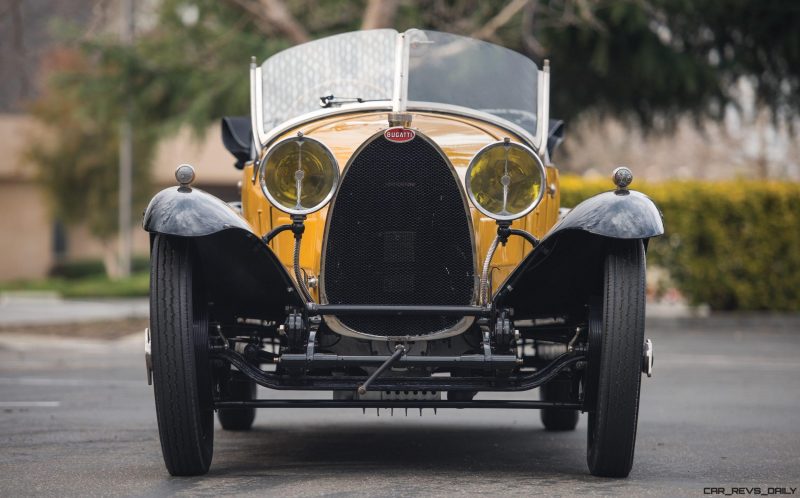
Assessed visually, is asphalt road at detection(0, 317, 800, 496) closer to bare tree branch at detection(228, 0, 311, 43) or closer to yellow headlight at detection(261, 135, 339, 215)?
yellow headlight at detection(261, 135, 339, 215)

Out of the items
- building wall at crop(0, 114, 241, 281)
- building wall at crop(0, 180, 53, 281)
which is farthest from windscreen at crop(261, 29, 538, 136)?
building wall at crop(0, 180, 53, 281)

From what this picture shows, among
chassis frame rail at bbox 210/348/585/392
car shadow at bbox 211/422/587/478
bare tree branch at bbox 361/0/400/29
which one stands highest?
bare tree branch at bbox 361/0/400/29

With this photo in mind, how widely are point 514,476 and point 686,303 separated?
14099 mm

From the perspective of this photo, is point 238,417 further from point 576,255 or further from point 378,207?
point 576,255

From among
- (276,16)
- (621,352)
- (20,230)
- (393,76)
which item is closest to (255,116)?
(393,76)

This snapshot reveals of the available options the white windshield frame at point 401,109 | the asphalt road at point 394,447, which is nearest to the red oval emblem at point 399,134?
the white windshield frame at point 401,109

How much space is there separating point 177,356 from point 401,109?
1771mm

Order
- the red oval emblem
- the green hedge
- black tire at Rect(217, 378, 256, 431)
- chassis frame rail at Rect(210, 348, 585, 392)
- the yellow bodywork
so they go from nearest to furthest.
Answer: chassis frame rail at Rect(210, 348, 585, 392)
the red oval emblem
the yellow bodywork
black tire at Rect(217, 378, 256, 431)
the green hedge

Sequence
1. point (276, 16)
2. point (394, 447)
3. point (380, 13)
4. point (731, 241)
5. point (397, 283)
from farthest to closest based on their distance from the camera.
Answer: point (731, 241), point (276, 16), point (380, 13), point (394, 447), point (397, 283)

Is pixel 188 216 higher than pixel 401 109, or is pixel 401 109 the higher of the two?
pixel 401 109

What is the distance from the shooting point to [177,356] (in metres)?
5.08

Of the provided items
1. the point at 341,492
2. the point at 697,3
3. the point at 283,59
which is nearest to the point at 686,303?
the point at 697,3

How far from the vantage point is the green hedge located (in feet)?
61.5

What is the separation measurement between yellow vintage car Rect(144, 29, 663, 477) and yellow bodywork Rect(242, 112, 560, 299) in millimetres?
13
